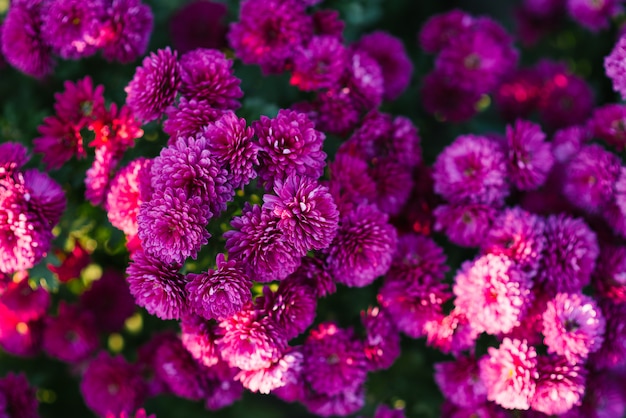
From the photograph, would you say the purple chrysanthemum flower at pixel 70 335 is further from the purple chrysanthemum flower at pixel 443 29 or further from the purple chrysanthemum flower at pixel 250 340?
the purple chrysanthemum flower at pixel 443 29

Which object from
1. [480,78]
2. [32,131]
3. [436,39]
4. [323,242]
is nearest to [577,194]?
[480,78]

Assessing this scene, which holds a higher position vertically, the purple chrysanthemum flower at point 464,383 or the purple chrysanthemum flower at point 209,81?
the purple chrysanthemum flower at point 209,81

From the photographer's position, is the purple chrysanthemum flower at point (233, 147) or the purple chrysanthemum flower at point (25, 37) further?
the purple chrysanthemum flower at point (25, 37)

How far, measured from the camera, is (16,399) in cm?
154

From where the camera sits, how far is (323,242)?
4.05 ft

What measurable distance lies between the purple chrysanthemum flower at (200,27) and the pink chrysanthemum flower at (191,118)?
2.04ft

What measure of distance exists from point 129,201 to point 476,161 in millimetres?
889

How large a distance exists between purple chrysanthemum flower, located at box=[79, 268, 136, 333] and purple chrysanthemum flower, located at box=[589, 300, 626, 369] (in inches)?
51.4

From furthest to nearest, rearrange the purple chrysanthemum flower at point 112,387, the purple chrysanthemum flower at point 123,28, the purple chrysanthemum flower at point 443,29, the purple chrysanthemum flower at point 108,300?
the purple chrysanthemum flower at point 443,29
the purple chrysanthemum flower at point 108,300
the purple chrysanthemum flower at point 112,387
the purple chrysanthemum flower at point 123,28

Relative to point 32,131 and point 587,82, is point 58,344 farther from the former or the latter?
point 587,82

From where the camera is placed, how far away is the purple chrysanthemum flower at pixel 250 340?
4.24 ft

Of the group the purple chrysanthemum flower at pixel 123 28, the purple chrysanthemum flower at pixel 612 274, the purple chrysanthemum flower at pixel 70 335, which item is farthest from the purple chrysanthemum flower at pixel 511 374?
the purple chrysanthemum flower at pixel 123 28

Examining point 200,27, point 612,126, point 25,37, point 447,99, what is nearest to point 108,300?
Answer: point 25,37

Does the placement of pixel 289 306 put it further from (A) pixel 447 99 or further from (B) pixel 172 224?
(A) pixel 447 99
